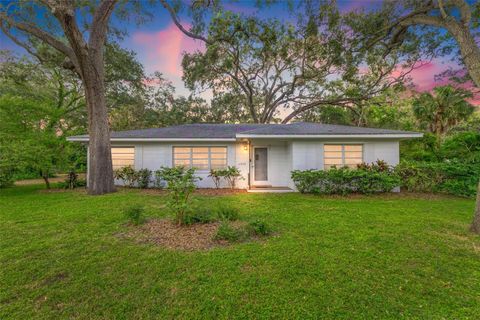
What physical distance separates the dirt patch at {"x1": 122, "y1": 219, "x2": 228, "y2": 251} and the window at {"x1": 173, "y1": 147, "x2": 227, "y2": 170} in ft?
17.4

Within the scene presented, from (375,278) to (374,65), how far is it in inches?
706

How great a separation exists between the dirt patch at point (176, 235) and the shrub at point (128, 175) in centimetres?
556

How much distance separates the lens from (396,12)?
7.05 meters

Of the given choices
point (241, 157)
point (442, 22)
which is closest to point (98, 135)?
point (241, 157)

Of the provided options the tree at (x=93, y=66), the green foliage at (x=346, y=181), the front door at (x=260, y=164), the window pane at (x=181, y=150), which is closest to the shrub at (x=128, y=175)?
the tree at (x=93, y=66)

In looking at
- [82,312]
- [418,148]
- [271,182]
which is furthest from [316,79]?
[82,312]

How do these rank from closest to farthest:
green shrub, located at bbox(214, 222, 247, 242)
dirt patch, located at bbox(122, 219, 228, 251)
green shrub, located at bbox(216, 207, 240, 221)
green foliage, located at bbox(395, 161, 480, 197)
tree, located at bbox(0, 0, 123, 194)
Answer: dirt patch, located at bbox(122, 219, 228, 251) < green shrub, located at bbox(214, 222, 247, 242) < green shrub, located at bbox(216, 207, 240, 221) < tree, located at bbox(0, 0, 123, 194) < green foliage, located at bbox(395, 161, 480, 197)

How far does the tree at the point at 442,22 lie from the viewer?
14.5 feet

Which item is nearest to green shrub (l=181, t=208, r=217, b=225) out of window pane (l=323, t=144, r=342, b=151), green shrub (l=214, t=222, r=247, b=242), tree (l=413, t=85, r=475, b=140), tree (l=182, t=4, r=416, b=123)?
green shrub (l=214, t=222, r=247, b=242)

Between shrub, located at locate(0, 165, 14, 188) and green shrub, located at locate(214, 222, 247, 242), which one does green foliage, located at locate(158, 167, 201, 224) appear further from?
shrub, located at locate(0, 165, 14, 188)

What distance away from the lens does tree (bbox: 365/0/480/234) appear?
4.42 m

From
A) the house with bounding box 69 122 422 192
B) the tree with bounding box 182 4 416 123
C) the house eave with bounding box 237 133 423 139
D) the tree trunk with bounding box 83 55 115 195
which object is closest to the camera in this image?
the tree trunk with bounding box 83 55 115 195

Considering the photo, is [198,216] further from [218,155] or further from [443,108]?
[443,108]

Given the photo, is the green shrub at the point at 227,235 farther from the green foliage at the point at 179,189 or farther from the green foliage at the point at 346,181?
the green foliage at the point at 346,181
